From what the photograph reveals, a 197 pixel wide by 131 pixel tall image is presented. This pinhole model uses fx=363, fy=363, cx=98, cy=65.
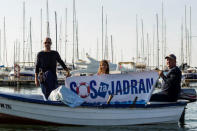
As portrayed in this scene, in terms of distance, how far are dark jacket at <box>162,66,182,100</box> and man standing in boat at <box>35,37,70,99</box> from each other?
331 centimetres

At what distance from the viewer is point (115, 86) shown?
35.5 feet

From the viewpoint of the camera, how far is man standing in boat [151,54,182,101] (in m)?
10.7

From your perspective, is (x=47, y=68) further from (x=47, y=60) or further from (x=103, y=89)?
(x=103, y=89)

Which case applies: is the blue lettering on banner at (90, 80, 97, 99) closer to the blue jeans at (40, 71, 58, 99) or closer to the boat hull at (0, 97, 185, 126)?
the boat hull at (0, 97, 185, 126)

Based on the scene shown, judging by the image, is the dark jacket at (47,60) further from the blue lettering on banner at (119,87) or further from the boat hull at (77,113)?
the boat hull at (77,113)

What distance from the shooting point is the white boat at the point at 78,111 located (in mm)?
9820

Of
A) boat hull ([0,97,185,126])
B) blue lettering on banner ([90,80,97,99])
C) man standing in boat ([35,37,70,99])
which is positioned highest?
man standing in boat ([35,37,70,99])

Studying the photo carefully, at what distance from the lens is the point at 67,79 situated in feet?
34.9

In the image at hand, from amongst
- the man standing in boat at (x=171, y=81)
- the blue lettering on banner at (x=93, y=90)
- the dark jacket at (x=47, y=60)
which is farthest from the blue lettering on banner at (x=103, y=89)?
the man standing in boat at (x=171, y=81)

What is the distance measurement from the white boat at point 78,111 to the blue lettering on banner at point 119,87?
0.63m

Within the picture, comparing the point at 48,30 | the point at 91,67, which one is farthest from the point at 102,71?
the point at 48,30

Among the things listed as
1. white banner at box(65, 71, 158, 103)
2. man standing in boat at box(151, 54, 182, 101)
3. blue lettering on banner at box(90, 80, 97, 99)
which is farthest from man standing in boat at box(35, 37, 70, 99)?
man standing in boat at box(151, 54, 182, 101)

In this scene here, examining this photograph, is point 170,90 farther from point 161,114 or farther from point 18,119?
point 18,119

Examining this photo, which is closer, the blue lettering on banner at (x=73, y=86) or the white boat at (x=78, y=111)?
the white boat at (x=78, y=111)
